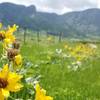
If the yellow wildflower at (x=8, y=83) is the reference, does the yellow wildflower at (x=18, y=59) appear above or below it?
below

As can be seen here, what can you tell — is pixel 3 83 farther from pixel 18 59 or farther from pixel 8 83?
pixel 18 59

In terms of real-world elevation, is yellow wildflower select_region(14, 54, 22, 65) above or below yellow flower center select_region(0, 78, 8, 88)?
below

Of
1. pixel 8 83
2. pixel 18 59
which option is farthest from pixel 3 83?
pixel 18 59

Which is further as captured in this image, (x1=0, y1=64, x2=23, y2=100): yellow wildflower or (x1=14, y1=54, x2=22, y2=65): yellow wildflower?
(x1=14, y1=54, x2=22, y2=65): yellow wildflower

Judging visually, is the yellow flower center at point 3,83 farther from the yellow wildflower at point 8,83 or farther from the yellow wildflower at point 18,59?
the yellow wildflower at point 18,59

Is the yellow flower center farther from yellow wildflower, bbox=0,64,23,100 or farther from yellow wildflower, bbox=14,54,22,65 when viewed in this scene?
yellow wildflower, bbox=14,54,22,65

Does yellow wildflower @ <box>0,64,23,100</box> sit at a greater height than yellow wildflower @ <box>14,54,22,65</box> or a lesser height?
greater

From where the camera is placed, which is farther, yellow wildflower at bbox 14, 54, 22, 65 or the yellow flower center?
yellow wildflower at bbox 14, 54, 22, 65

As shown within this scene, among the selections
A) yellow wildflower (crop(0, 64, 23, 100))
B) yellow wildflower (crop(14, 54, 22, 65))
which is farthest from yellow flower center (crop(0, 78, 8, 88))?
yellow wildflower (crop(14, 54, 22, 65))

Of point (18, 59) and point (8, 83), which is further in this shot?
point (18, 59)

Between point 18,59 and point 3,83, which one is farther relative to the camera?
point 18,59

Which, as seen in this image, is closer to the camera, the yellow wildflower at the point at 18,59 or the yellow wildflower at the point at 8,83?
the yellow wildflower at the point at 8,83

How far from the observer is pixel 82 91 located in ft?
35.8

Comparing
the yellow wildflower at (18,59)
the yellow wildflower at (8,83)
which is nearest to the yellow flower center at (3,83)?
the yellow wildflower at (8,83)
